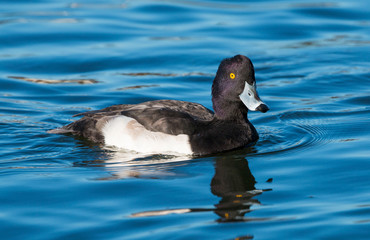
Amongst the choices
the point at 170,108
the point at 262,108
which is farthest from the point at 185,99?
the point at 262,108

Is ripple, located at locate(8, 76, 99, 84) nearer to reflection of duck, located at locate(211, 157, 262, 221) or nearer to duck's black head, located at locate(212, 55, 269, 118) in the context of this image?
duck's black head, located at locate(212, 55, 269, 118)

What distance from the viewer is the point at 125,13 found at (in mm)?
17359

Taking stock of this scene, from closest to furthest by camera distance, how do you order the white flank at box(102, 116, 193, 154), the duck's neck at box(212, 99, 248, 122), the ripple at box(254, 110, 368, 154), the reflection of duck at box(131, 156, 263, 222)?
the reflection of duck at box(131, 156, 263, 222), the white flank at box(102, 116, 193, 154), the duck's neck at box(212, 99, 248, 122), the ripple at box(254, 110, 368, 154)

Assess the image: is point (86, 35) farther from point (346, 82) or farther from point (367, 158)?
point (367, 158)

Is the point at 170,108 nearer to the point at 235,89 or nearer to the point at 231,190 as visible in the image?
the point at 235,89

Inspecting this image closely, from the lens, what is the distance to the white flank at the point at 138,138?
28.0 ft

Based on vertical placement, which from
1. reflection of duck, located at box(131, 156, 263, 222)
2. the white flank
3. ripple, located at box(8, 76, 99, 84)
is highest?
ripple, located at box(8, 76, 99, 84)

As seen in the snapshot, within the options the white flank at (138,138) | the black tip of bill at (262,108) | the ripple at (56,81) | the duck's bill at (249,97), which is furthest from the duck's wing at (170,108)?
the ripple at (56,81)

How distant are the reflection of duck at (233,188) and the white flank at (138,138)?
53 cm

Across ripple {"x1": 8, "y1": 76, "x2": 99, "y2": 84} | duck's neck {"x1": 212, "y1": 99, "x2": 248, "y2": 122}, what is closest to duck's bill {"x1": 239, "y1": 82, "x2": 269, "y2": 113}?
duck's neck {"x1": 212, "y1": 99, "x2": 248, "y2": 122}

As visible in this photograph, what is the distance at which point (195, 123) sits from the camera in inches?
340

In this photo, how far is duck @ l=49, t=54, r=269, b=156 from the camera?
28.1ft

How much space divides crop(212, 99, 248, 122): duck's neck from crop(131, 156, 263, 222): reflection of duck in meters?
0.65

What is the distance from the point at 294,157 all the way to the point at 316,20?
8.74m
